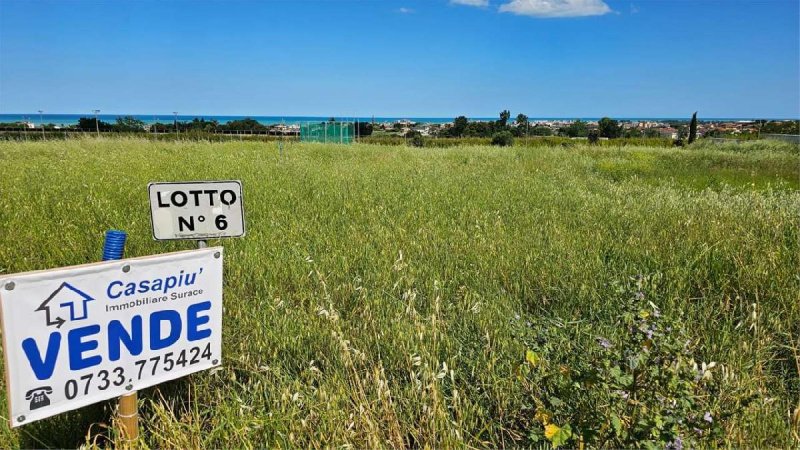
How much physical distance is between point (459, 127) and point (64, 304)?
5114 centimetres

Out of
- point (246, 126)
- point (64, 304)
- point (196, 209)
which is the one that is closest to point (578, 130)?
point (246, 126)

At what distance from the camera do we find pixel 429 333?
2.67m

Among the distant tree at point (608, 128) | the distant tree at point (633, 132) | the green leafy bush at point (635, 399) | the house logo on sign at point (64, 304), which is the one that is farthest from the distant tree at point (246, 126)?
the green leafy bush at point (635, 399)

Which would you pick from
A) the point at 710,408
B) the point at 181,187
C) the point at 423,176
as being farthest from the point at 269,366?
the point at 423,176

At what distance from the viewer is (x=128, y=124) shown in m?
39.0

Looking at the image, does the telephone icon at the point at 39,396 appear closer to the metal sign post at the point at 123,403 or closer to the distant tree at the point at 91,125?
the metal sign post at the point at 123,403

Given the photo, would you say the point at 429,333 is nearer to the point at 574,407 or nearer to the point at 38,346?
the point at 574,407

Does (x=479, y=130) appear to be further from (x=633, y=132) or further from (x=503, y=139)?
(x=633, y=132)

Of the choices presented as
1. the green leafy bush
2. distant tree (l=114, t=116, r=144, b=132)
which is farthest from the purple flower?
distant tree (l=114, t=116, r=144, b=132)

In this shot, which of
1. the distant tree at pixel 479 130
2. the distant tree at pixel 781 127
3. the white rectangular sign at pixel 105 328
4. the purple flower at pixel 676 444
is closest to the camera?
the white rectangular sign at pixel 105 328

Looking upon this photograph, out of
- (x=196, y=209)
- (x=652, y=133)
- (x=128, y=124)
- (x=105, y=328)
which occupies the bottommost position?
(x=105, y=328)

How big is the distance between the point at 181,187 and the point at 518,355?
2004mm

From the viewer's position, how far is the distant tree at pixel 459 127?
50.5 metres

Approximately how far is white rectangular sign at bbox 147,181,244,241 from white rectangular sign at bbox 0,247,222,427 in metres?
0.33
